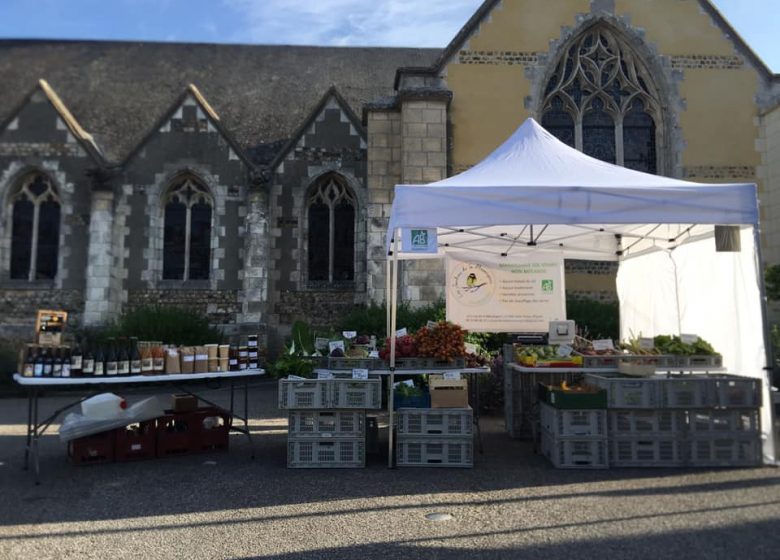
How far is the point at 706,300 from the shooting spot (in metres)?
6.58

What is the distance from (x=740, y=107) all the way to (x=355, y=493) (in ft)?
40.1

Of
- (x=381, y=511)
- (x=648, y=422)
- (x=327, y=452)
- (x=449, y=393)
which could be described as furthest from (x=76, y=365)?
(x=648, y=422)

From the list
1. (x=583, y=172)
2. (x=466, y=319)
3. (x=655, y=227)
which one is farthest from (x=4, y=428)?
(x=655, y=227)

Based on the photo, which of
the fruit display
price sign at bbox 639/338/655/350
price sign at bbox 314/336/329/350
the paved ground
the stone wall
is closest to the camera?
the paved ground

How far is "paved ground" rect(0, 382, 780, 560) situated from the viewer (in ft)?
11.6

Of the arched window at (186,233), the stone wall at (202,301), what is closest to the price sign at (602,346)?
the stone wall at (202,301)

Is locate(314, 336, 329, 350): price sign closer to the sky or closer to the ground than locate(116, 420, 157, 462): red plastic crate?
closer to the sky

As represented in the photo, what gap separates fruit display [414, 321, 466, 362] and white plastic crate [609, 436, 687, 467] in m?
1.73

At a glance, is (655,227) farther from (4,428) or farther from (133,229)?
(133,229)

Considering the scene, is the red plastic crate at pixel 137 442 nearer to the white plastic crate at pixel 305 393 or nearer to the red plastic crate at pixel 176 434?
the red plastic crate at pixel 176 434

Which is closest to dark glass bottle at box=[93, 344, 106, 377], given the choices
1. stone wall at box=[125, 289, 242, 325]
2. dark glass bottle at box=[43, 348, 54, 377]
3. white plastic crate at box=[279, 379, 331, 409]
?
dark glass bottle at box=[43, 348, 54, 377]

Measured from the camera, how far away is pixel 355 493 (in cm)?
468

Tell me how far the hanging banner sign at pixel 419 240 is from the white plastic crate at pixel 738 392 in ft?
10.1

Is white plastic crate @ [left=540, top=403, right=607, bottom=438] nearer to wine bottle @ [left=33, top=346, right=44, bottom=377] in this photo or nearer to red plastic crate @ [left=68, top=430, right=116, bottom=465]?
red plastic crate @ [left=68, top=430, right=116, bottom=465]
